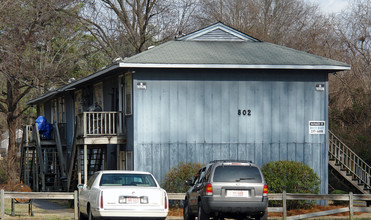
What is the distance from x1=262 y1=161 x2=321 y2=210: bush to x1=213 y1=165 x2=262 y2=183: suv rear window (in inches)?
285

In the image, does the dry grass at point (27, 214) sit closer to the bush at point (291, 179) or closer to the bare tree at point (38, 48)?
the bush at point (291, 179)

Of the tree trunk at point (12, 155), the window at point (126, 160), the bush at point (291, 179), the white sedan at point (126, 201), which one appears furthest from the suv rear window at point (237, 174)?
the tree trunk at point (12, 155)

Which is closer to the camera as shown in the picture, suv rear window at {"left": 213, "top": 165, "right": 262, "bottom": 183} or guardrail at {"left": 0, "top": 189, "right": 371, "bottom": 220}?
suv rear window at {"left": 213, "top": 165, "right": 262, "bottom": 183}

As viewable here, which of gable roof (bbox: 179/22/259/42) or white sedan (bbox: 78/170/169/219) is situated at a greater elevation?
gable roof (bbox: 179/22/259/42)

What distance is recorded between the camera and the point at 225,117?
26297 mm

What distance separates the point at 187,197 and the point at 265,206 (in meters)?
3.40

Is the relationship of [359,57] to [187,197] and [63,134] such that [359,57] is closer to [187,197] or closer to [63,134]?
[63,134]

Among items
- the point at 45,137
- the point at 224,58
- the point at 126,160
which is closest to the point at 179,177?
the point at 126,160

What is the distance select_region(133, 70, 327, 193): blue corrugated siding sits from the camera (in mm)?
25641

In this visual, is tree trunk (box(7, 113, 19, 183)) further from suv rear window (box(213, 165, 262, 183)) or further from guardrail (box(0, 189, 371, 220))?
suv rear window (box(213, 165, 262, 183))

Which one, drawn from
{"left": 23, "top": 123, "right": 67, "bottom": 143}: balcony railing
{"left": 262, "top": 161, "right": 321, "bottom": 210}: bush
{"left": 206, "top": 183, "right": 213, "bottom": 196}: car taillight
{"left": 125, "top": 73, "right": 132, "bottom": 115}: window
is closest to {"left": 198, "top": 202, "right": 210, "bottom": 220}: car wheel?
{"left": 206, "top": 183, "right": 213, "bottom": 196}: car taillight

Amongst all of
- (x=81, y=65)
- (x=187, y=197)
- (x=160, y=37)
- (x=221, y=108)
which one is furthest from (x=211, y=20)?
(x=187, y=197)

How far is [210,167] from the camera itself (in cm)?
1778

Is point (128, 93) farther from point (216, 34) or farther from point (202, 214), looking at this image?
point (202, 214)
